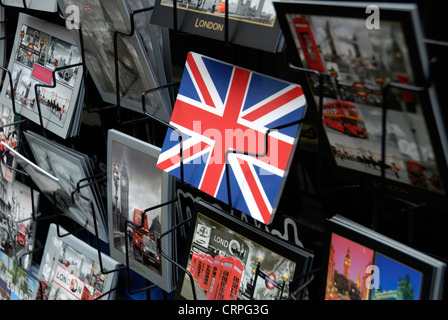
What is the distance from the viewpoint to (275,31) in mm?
703

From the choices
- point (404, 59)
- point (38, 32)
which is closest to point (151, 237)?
point (38, 32)

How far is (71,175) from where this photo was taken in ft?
4.05

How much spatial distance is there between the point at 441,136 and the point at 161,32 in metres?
0.54

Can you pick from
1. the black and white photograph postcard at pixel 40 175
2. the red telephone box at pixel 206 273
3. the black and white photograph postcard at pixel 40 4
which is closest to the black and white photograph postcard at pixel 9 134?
the black and white photograph postcard at pixel 40 175

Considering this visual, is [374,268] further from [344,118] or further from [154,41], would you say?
[154,41]

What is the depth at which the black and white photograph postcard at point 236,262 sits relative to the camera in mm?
816

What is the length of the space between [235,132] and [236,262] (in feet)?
0.78

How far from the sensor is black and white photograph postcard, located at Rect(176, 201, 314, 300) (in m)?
0.82

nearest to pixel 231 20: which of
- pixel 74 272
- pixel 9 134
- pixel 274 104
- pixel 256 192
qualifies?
pixel 274 104

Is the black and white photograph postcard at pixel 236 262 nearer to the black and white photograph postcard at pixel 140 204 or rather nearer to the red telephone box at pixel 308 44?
the black and white photograph postcard at pixel 140 204

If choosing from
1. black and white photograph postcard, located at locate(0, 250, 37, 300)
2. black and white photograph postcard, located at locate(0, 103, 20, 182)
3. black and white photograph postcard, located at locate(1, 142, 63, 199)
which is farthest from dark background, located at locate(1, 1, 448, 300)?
black and white photograph postcard, located at locate(0, 250, 37, 300)

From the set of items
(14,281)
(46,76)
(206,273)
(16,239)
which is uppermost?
(46,76)

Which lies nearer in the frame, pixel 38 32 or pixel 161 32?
pixel 161 32
